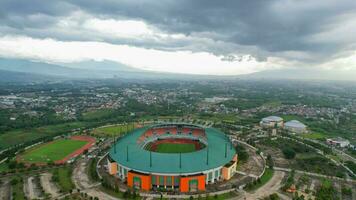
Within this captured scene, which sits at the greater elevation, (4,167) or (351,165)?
(351,165)

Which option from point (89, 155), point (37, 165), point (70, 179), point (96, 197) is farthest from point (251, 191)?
point (37, 165)

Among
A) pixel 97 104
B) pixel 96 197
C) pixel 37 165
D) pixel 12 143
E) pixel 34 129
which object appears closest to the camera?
pixel 96 197

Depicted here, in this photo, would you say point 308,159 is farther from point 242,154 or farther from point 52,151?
point 52,151

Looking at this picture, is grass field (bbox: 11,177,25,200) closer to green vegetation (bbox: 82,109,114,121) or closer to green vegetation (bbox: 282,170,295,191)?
green vegetation (bbox: 282,170,295,191)

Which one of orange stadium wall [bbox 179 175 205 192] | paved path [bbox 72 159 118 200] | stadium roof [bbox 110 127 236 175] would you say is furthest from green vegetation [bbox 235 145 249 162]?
paved path [bbox 72 159 118 200]

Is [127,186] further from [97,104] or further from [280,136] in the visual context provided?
[97,104]

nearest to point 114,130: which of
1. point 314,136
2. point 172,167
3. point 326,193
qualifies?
point 172,167

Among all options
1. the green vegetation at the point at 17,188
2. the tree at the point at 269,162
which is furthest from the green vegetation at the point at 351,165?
the green vegetation at the point at 17,188

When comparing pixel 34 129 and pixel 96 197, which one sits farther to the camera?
pixel 34 129
